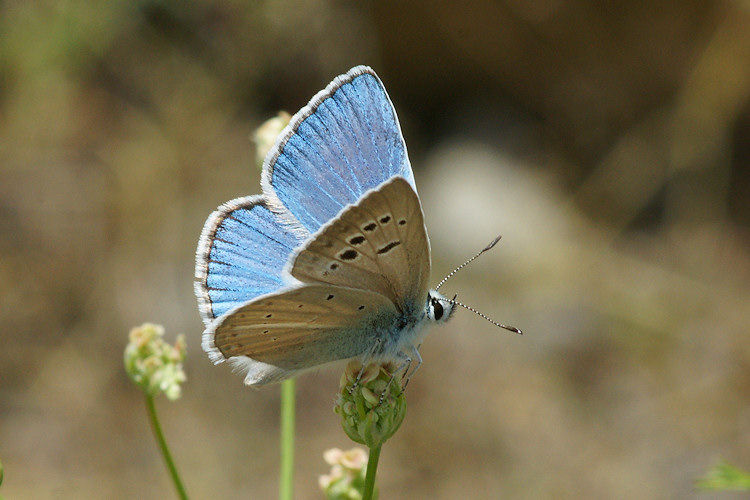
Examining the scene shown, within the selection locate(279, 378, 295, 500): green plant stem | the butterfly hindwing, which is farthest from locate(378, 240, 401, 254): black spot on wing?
locate(279, 378, 295, 500): green plant stem

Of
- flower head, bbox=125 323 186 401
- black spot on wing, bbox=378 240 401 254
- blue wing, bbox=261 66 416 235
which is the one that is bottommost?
flower head, bbox=125 323 186 401

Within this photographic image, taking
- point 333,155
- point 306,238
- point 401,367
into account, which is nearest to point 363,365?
point 401,367

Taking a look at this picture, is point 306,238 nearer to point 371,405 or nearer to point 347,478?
point 371,405

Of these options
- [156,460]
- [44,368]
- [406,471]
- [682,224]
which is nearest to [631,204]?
[682,224]

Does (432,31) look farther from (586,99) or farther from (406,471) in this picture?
(406,471)

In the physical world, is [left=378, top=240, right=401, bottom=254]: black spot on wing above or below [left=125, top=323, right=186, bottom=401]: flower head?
above

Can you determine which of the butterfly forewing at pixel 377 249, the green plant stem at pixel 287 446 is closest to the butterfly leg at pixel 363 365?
the butterfly forewing at pixel 377 249

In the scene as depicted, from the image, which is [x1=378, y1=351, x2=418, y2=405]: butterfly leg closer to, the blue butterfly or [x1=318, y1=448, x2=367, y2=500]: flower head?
the blue butterfly
